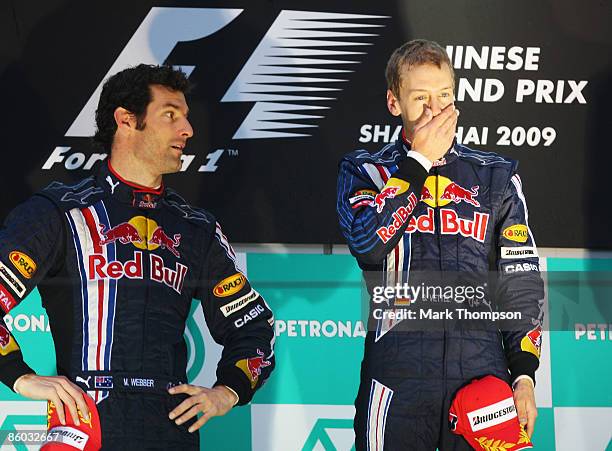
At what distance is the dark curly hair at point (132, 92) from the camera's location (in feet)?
12.6

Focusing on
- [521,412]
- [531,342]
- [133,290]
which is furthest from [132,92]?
[521,412]

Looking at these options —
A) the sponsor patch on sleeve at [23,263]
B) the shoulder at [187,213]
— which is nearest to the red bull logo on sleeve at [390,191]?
the shoulder at [187,213]

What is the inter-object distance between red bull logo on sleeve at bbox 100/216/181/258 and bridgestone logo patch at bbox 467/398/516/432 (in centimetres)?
106

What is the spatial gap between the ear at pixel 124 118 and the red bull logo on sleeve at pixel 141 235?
0.36 m

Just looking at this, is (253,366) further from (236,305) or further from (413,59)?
A: (413,59)

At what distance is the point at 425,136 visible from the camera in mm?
3406

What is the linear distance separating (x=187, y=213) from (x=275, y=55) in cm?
118

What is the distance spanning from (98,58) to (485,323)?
210 centimetres

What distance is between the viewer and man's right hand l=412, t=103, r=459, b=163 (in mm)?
3404

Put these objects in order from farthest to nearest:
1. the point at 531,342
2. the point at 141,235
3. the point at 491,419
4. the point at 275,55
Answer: the point at 275,55, the point at 141,235, the point at 531,342, the point at 491,419

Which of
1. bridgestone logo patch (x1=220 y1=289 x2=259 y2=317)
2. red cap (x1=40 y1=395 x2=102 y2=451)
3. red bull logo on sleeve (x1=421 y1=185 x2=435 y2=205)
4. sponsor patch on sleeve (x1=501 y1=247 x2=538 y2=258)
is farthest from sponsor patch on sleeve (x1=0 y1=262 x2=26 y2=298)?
sponsor patch on sleeve (x1=501 y1=247 x2=538 y2=258)

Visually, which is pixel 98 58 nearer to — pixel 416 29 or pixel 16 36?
pixel 16 36

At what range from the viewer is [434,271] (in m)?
3.44

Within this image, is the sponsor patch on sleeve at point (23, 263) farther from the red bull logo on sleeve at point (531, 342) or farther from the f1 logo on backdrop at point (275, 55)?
the red bull logo on sleeve at point (531, 342)
